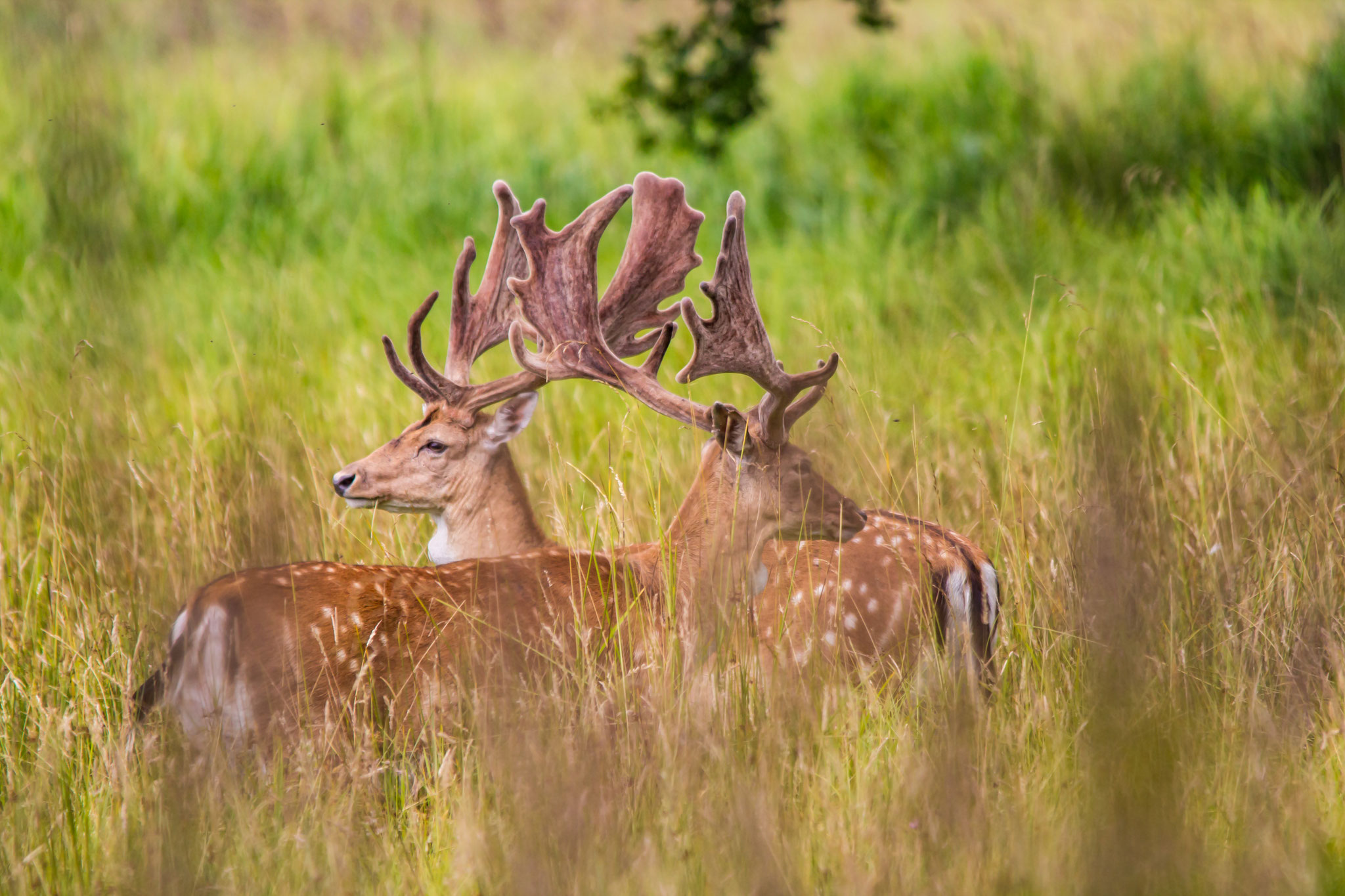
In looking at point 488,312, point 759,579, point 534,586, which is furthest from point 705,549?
point 488,312

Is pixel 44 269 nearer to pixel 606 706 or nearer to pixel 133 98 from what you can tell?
pixel 133 98

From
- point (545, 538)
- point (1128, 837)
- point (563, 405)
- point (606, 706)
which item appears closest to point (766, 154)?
Result: point (563, 405)

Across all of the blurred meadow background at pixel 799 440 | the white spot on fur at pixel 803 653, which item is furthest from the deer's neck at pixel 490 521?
the white spot on fur at pixel 803 653

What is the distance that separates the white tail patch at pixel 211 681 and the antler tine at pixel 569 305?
100 cm

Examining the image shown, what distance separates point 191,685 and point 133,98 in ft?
22.4

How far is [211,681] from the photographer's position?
278cm

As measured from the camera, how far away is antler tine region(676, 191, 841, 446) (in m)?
3.06

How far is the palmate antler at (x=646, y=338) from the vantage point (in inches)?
122

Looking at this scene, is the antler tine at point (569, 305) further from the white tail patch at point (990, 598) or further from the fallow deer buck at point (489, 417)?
the white tail patch at point (990, 598)

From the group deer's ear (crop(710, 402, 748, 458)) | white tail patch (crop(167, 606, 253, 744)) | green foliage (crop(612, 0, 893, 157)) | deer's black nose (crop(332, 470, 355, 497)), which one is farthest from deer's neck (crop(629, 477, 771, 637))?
green foliage (crop(612, 0, 893, 157))

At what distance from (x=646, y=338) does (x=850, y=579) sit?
Answer: 941 mm

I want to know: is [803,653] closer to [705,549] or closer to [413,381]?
[705,549]

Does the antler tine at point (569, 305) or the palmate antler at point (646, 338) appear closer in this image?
the palmate antler at point (646, 338)

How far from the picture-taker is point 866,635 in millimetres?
3293
